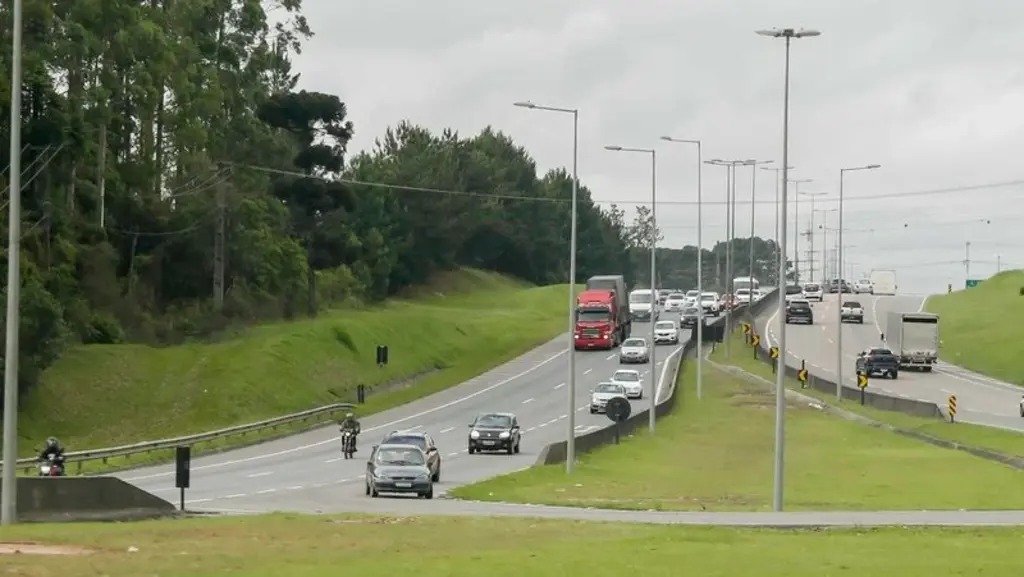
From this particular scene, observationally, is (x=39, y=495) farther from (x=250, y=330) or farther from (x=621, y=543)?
(x=250, y=330)

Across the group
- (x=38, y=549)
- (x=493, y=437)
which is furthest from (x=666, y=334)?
(x=38, y=549)

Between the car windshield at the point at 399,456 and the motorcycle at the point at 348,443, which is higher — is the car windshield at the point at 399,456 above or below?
above

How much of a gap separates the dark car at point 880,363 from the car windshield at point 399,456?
176 feet

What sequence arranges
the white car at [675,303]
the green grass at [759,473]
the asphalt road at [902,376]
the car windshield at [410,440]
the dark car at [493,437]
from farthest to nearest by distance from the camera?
the white car at [675,303], the asphalt road at [902,376], the dark car at [493,437], the car windshield at [410,440], the green grass at [759,473]

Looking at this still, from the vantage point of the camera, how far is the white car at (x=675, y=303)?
149500mm

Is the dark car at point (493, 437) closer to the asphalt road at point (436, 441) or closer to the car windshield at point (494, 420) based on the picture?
the car windshield at point (494, 420)

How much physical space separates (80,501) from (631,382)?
5093cm

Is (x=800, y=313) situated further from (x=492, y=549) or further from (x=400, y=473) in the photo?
(x=492, y=549)

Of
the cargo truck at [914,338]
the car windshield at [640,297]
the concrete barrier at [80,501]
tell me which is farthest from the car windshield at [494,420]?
the car windshield at [640,297]

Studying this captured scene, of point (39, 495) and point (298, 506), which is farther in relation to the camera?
point (298, 506)

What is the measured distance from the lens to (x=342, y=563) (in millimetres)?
21141

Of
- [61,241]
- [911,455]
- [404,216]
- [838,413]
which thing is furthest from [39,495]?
[404,216]

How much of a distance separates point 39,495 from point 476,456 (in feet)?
94.4

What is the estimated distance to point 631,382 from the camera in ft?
259
